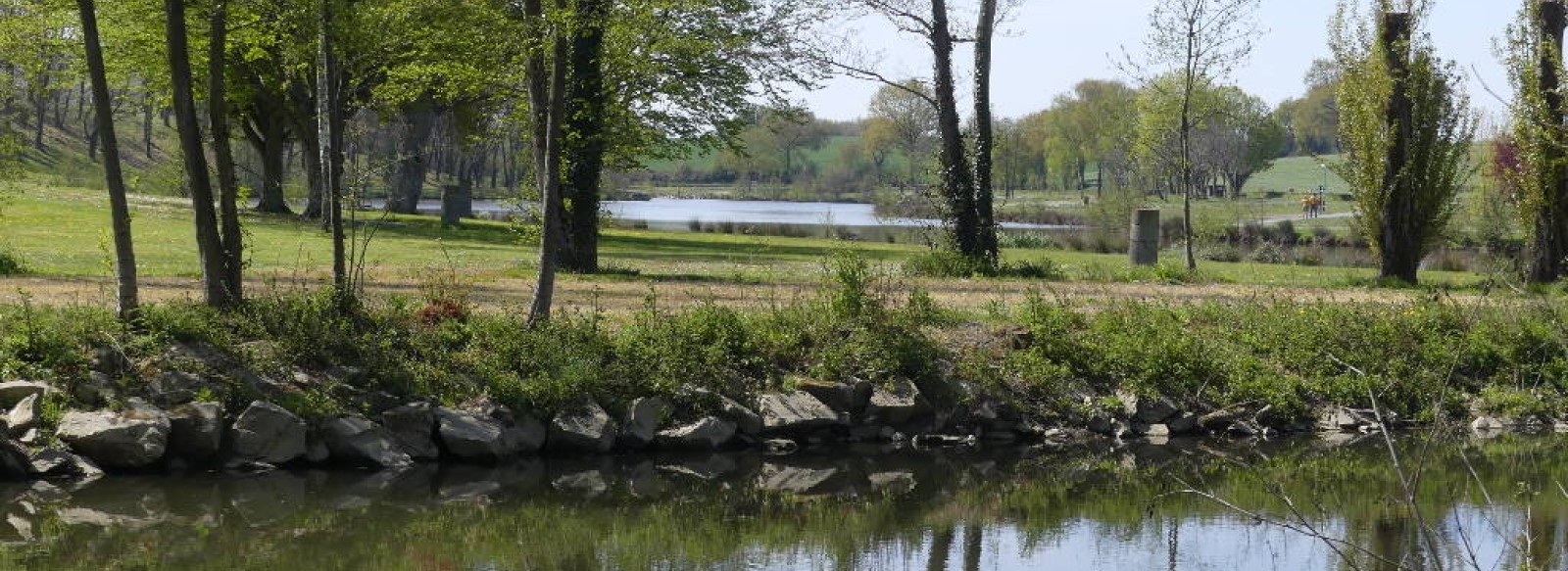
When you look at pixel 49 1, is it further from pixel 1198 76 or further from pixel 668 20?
pixel 1198 76

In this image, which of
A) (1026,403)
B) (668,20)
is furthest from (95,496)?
(668,20)

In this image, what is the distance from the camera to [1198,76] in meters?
30.6

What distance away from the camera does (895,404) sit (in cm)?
1728

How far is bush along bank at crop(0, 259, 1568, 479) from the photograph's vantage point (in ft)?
47.7

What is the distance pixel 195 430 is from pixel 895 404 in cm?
713

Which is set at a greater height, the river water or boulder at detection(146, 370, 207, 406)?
boulder at detection(146, 370, 207, 406)

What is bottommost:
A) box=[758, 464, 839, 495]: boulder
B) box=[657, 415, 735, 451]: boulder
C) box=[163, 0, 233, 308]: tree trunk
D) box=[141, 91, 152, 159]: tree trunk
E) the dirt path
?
box=[758, 464, 839, 495]: boulder

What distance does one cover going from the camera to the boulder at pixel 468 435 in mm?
15383

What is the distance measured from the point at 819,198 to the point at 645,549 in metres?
137

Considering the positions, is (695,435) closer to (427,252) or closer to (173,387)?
(173,387)

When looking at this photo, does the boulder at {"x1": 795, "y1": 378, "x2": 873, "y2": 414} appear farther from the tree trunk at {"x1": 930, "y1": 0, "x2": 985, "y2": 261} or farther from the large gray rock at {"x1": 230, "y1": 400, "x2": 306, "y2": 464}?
the tree trunk at {"x1": 930, "y1": 0, "x2": 985, "y2": 261}

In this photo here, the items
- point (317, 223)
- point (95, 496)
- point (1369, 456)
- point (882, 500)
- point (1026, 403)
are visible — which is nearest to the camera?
point (95, 496)

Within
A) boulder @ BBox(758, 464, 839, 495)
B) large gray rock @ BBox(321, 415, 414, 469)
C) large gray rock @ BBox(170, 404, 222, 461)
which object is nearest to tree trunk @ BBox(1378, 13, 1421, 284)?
boulder @ BBox(758, 464, 839, 495)

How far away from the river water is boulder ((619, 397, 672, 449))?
28cm
